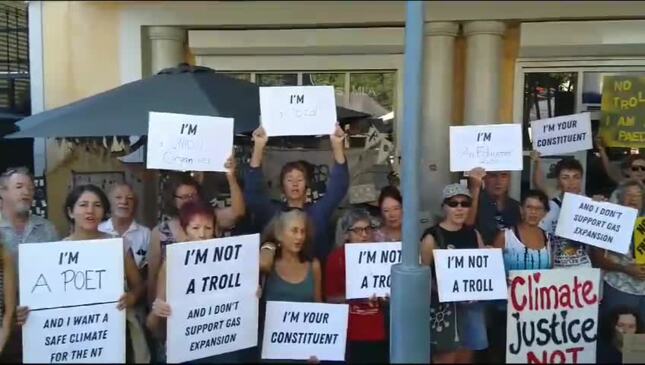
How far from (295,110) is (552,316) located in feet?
6.29

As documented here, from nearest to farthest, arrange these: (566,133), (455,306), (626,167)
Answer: (455,306)
(566,133)
(626,167)

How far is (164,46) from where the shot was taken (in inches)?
250

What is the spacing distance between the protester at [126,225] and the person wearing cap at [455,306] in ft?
5.60

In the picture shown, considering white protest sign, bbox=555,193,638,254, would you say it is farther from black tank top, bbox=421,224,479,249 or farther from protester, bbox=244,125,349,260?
protester, bbox=244,125,349,260

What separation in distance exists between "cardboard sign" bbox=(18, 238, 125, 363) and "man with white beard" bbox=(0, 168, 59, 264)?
0.52 m

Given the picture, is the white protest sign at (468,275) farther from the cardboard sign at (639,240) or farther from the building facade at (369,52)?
the building facade at (369,52)

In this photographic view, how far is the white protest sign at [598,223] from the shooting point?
418 centimetres

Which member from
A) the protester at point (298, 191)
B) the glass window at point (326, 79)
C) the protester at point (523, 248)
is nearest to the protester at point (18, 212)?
the protester at point (298, 191)

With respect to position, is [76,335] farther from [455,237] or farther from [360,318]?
[455,237]

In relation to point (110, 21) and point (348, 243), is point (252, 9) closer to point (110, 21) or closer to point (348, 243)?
point (110, 21)

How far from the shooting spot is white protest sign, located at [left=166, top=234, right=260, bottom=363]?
3.58 m

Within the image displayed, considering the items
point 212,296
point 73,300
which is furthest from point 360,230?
point 73,300

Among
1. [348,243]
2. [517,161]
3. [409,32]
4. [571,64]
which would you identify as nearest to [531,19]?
[571,64]

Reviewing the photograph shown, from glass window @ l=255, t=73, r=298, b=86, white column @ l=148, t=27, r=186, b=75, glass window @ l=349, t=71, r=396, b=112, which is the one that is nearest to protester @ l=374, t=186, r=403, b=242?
glass window @ l=349, t=71, r=396, b=112
